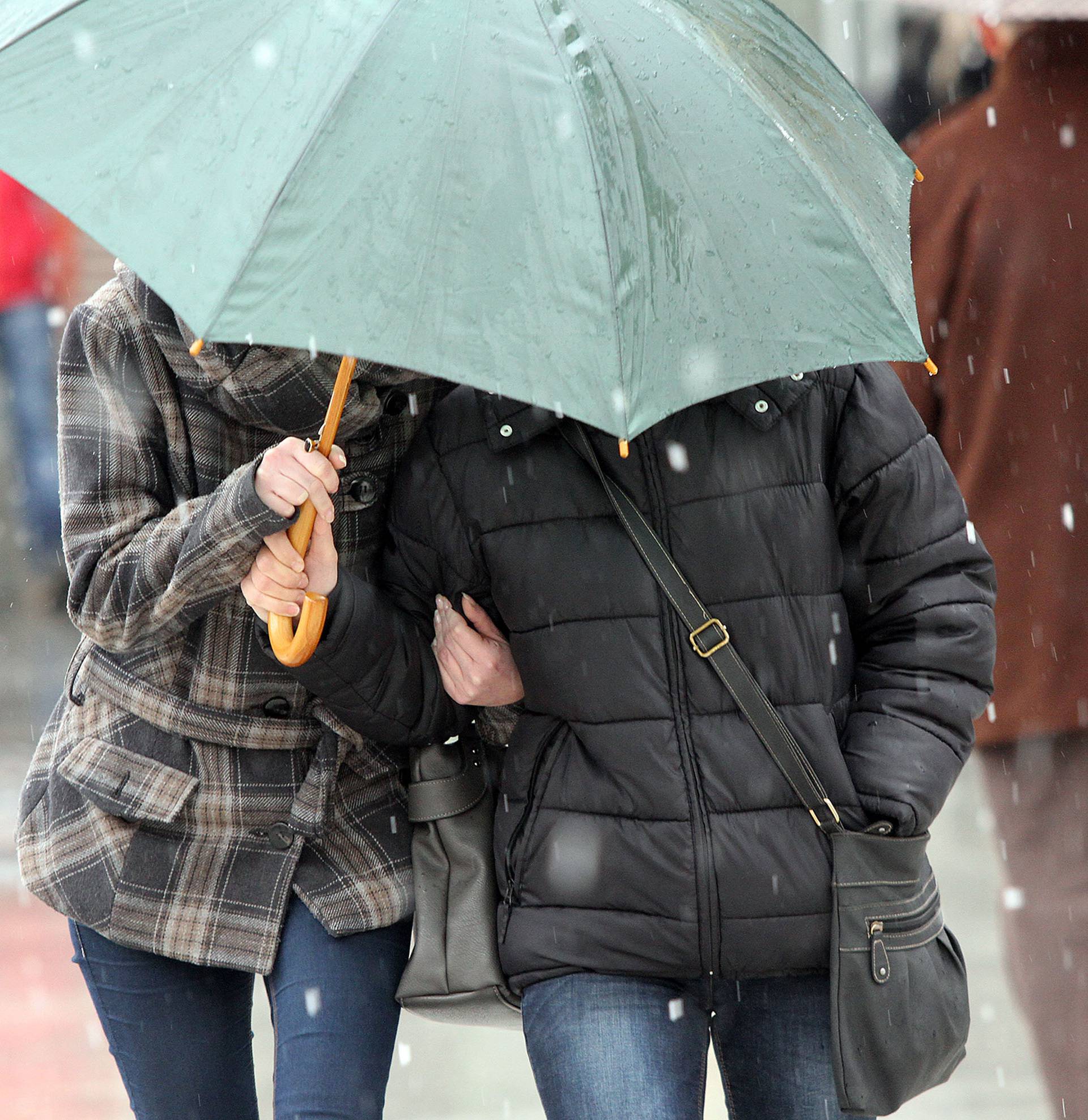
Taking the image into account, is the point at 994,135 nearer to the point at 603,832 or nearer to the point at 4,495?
the point at 603,832

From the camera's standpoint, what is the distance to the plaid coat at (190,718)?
2764mm

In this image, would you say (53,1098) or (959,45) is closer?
(53,1098)

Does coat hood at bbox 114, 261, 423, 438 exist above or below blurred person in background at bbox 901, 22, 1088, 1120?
above

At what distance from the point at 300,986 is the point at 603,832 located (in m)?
0.58

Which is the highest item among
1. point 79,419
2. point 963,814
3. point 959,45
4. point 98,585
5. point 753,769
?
point 79,419

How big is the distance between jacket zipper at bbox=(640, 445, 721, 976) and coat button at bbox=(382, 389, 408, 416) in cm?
47

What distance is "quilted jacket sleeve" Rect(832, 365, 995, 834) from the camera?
2738 mm

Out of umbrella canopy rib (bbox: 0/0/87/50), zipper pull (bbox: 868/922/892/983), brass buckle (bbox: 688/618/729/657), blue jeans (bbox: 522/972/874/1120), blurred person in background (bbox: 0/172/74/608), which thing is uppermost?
umbrella canopy rib (bbox: 0/0/87/50)

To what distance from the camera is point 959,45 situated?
7.28 meters

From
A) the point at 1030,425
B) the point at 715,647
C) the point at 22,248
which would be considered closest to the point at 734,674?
the point at 715,647

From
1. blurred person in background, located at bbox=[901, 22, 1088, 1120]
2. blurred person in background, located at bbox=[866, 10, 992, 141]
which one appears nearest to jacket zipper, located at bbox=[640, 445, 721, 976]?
blurred person in background, located at bbox=[901, 22, 1088, 1120]

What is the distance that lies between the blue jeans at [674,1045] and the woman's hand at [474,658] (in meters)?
0.46

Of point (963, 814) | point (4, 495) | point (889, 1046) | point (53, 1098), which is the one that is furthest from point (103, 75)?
point (4, 495)

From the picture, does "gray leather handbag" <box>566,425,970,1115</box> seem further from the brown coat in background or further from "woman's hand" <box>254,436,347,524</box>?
the brown coat in background
